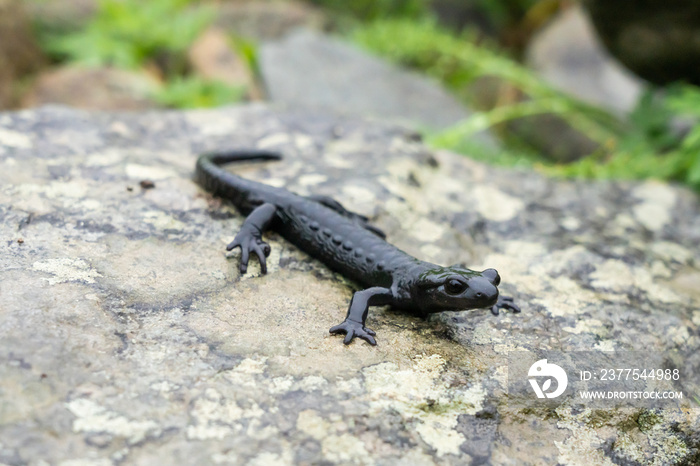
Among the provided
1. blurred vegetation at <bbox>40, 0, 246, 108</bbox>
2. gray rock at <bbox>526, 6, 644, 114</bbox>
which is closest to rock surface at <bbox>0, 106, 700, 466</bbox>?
blurred vegetation at <bbox>40, 0, 246, 108</bbox>

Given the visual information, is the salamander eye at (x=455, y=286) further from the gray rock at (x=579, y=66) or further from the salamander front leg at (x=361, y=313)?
the gray rock at (x=579, y=66)

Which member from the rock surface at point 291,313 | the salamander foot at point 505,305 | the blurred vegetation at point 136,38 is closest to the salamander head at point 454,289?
the rock surface at point 291,313

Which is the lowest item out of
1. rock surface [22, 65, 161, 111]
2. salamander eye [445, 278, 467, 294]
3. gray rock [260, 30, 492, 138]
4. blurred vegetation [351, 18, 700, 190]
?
rock surface [22, 65, 161, 111]

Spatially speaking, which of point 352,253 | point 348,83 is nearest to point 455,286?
point 352,253

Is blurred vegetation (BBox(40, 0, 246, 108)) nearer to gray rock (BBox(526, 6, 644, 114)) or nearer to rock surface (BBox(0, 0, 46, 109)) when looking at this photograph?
rock surface (BBox(0, 0, 46, 109))

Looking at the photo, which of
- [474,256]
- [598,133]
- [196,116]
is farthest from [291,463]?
[598,133]

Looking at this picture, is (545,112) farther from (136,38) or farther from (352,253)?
(352,253)

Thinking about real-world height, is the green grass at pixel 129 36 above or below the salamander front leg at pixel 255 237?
below

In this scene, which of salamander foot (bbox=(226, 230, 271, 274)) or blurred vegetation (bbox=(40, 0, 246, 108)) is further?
A: blurred vegetation (bbox=(40, 0, 246, 108))

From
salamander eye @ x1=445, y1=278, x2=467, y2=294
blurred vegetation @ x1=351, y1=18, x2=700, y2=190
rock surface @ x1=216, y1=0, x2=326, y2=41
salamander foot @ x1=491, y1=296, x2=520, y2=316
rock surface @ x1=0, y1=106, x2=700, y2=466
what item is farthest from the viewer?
rock surface @ x1=216, y1=0, x2=326, y2=41

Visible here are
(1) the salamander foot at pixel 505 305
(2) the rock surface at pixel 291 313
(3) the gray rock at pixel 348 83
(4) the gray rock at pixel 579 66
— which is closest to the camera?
(2) the rock surface at pixel 291 313
